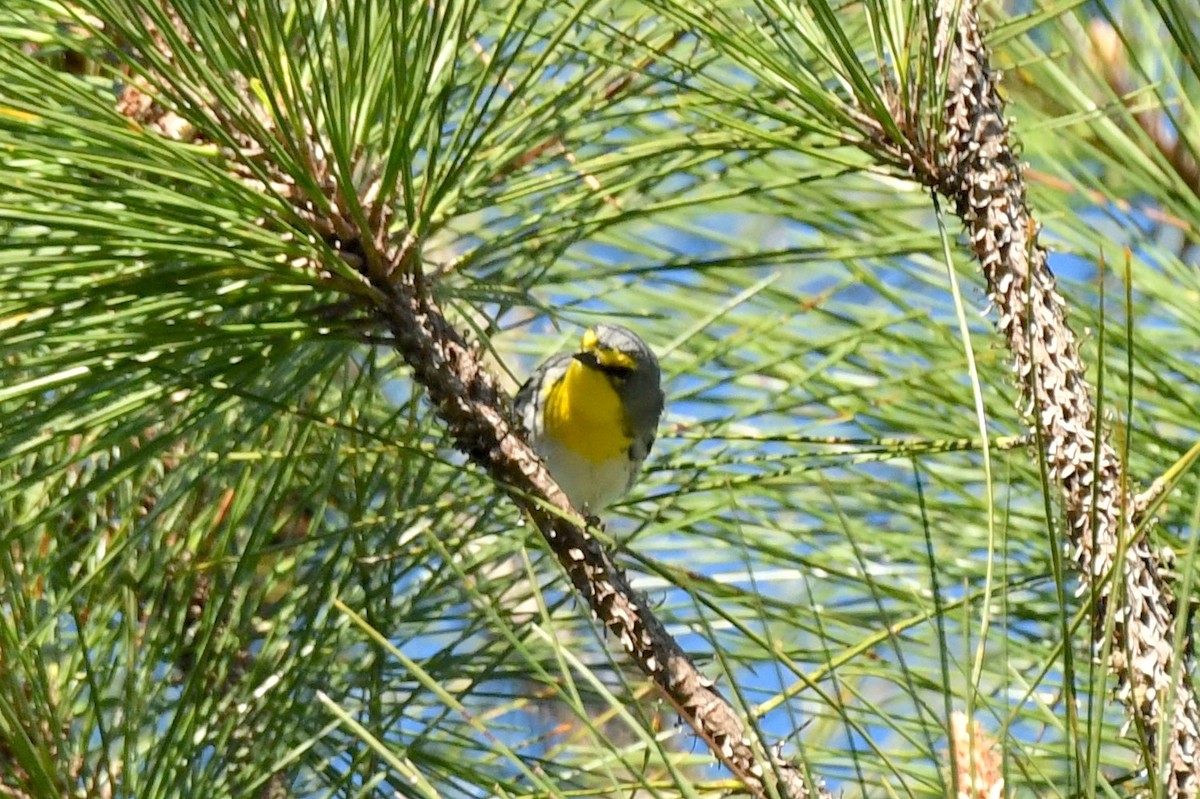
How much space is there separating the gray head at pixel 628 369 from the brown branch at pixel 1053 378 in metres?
1.02

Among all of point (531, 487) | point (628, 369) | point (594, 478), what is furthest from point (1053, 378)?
point (594, 478)

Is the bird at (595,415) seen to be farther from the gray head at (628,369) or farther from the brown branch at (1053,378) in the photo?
the brown branch at (1053,378)

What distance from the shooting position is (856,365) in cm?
167

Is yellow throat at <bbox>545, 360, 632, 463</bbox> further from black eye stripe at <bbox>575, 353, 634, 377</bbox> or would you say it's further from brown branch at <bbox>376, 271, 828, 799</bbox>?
brown branch at <bbox>376, 271, 828, 799</bbox>

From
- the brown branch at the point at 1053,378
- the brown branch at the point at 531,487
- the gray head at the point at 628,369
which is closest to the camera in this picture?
the brown branch at the point at 1053,378

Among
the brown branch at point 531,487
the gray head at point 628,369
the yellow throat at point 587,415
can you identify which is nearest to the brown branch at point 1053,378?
the brown branch at point 531,487

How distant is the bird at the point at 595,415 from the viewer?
7.27 ft

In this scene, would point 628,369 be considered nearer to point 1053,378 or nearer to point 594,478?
point 594,478

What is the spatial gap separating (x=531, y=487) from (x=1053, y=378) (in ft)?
1.23

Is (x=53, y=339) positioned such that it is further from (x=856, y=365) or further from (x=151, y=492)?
(x=856, y=365)

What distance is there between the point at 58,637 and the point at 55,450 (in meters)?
0.17

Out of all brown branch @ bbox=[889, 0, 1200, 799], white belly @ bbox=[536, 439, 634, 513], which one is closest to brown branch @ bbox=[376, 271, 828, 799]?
brown branch @ bbox=[889, 0, 1200, 799]

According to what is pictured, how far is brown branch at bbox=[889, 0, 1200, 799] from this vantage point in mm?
926

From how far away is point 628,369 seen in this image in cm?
220
